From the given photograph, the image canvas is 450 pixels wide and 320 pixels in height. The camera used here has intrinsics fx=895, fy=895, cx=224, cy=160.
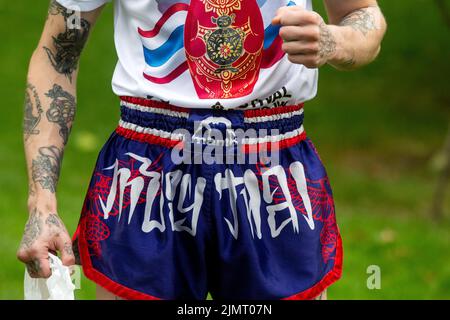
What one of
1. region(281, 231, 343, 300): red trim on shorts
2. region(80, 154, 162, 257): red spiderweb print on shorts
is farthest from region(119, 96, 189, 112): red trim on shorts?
region(281, 231, 343, 300): red trim on shorts

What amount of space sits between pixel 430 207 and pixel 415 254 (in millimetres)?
1190

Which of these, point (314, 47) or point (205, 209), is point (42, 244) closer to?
point (205, 209)

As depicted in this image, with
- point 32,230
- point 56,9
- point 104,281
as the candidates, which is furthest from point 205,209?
point 56,9

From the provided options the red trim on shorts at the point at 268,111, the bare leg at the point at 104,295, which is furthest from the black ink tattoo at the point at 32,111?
the red trim on shorts at the point at 268,111

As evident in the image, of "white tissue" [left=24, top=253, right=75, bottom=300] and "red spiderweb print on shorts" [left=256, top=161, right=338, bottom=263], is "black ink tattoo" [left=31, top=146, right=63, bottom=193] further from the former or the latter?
"red spiderweb print on shorts" [left=256, top=161, right=338, bottom=263]

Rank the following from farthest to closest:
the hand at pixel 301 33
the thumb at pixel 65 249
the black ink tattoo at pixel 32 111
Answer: the black ink tattoo at pixel 32 111, the thumb at pixel 65 249, the hand at pixel 301 33

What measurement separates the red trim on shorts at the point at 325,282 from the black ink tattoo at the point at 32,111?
0.84 meters

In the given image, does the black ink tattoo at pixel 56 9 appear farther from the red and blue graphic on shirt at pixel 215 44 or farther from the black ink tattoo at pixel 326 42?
the black ink tattoo at pixel 326 42

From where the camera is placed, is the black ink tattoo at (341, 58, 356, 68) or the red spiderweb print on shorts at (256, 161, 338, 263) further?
the red spiderweb print on shorts at (256, 161, 338, 263)

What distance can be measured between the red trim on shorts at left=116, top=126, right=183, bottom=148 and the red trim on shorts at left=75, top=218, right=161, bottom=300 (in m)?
0.29

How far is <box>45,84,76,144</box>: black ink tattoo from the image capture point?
2488 mm

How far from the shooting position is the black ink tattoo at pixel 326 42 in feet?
6.91

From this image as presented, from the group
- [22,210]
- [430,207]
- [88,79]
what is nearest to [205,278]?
[22,210]
